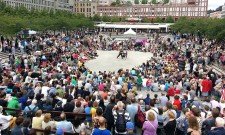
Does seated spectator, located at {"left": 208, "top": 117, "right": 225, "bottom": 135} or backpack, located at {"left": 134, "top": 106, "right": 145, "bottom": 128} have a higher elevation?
seated spectator, located at {"left": 208, "top": 117, "right": 225, "bottom": 135}

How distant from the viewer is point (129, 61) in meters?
43.1

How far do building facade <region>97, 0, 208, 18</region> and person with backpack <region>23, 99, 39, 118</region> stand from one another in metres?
159

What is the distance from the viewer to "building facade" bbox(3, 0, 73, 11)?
353 ft

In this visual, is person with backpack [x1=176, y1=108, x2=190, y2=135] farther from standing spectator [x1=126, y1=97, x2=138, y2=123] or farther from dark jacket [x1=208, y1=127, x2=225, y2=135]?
dark jacket [x1=208, y1=127, x2=225, y2=135]

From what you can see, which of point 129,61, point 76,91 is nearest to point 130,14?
point 129,61

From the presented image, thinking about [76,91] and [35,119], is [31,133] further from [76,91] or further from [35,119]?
[76,91]

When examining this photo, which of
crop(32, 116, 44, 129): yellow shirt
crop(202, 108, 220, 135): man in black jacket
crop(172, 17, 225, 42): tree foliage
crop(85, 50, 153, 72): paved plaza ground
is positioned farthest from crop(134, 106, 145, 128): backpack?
crop(172, 17, 225, 42): tree foliage

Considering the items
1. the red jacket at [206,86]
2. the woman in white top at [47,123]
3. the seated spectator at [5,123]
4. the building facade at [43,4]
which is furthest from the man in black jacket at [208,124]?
the building facade at [43,4]

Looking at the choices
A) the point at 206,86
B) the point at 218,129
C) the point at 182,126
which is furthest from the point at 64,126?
the point at 206,86

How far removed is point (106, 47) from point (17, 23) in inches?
549

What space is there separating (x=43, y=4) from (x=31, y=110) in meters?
118

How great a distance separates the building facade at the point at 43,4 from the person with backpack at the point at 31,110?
93.1 m

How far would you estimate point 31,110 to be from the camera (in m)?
12.2

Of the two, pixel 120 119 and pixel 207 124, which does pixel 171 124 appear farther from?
pixel 120 119
